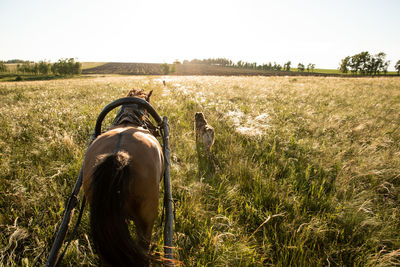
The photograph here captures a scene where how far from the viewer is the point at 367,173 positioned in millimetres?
2967

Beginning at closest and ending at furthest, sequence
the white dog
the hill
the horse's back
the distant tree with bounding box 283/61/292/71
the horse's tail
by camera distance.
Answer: the horse's tail → the horse's back → the white dog → the hill → the distant tree with bounding box 283/61/292/71

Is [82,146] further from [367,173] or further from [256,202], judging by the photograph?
[367,173]

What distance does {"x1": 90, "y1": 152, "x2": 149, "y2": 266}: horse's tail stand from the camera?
1337mm

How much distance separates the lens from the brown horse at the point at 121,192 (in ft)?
4.41

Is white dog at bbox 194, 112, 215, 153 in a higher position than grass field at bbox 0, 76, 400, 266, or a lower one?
higher

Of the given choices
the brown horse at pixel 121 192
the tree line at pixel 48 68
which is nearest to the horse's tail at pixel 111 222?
the brown horse at pixel 121 192

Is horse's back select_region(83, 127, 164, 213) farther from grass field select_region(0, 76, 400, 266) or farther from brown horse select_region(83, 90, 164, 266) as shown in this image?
grass field select_region(0, 76, 400, 266)

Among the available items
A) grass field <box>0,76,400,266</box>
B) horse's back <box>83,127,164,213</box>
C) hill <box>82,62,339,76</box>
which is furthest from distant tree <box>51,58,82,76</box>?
horse's back <box>83,127,164,213</box>

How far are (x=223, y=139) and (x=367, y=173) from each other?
3.10 metres

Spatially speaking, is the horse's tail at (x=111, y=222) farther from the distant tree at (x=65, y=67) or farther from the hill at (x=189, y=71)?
the distant tree at (x=65, y=67)

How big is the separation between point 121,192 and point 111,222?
0.24 m

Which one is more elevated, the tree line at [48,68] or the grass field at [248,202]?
the tree line at [48,68]

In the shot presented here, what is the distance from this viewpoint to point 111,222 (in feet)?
4.38

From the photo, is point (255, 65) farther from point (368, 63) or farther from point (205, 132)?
point (205, 132)
